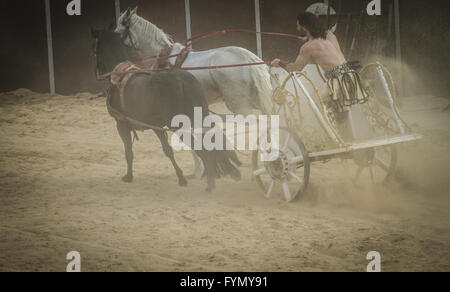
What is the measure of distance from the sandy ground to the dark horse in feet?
1.12

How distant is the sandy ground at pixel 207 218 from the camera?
13.2ft

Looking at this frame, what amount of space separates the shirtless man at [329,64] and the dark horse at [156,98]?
47.1 inches

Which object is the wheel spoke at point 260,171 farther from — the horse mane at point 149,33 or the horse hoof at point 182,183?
the horse mane at point 149,33

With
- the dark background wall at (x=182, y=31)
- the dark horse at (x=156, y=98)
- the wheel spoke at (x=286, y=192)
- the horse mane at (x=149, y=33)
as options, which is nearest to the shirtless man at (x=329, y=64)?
the wheel spoke at (x=286, y=192)

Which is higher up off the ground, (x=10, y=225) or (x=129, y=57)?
(x=129, y=57)

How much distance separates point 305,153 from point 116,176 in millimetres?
3015

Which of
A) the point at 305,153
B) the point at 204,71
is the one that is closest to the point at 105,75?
the point at 204,71

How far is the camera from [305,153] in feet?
17.0

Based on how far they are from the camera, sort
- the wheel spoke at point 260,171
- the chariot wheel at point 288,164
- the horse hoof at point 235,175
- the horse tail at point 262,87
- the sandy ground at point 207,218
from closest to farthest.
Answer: the sandy ground at point 207,218 < the chariot wheel at point 288,164 < the wheel spoke at point 260,171 < the horse hoof at point 235,175 < the horse tail at point 262,87

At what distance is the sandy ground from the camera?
13.2ft

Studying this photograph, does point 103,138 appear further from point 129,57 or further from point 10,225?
point 10,225

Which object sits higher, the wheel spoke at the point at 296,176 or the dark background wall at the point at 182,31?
the dark background wall at the point at 182,31

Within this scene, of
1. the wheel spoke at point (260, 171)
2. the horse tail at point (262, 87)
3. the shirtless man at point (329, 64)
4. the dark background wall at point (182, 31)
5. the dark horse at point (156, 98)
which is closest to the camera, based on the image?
the shirtless man at point (329, 64)

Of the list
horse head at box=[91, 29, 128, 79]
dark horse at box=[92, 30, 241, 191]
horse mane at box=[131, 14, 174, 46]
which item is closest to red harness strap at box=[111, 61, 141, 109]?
dark horse at box=[92, 30, 241, 191]
